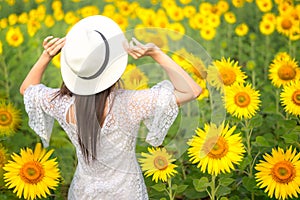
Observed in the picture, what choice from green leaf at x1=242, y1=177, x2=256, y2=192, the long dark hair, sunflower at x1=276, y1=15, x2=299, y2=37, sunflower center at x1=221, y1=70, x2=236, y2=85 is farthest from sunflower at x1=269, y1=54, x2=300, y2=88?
sunflower at x1=276, y1=15, x2=299, y2=37

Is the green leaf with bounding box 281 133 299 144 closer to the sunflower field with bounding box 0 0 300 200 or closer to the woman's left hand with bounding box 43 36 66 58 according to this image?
the sunflower field with bounding box 0 0 300 200

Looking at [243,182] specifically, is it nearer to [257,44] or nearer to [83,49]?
[83,49]

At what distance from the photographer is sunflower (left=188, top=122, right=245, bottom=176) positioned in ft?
7.30

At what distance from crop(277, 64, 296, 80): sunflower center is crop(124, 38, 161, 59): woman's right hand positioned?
92 cm

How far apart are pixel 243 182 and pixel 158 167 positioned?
0.35m

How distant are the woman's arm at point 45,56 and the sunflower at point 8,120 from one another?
1.93 ft

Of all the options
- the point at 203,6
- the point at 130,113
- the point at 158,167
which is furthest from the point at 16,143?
the point at 203,6

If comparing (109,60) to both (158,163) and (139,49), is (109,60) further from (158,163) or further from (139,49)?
(158,163)

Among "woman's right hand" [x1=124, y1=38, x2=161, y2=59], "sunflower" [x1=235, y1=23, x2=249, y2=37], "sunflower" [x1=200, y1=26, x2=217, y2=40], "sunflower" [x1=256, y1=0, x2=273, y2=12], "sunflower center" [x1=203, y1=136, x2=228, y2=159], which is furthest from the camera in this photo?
"sunflower" [x1=256, y1=0, x2=273, y2=12]

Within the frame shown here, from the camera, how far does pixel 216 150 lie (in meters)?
2.24

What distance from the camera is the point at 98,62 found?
76.0 inches

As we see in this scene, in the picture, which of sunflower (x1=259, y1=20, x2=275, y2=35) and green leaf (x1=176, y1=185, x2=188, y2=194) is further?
sunflower (x1=259, y1=20, x2=275, y2=35)

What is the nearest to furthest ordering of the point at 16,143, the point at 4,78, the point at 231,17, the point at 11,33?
the point at 16,143 → the point at 4,78 → the point at 11,33 → the point at 231,17

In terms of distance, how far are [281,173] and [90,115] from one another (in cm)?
68
